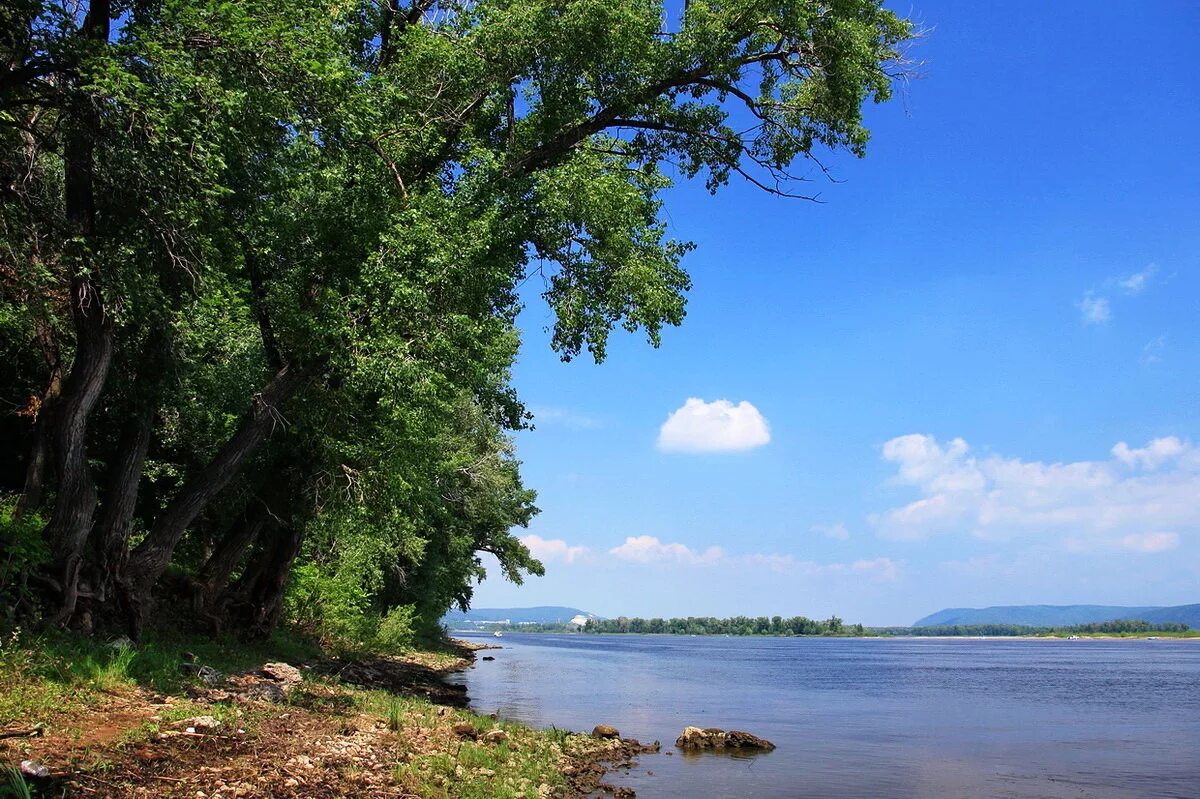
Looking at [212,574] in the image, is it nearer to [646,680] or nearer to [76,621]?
[76,621]

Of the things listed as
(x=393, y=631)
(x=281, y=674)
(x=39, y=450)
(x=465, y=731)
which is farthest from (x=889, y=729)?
(x=39, y=450)

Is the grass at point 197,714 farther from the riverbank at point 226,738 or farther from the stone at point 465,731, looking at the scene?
the stone at point 465,731

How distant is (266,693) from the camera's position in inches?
481

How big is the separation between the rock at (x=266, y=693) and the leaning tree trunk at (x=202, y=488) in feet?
9.96

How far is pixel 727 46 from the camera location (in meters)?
14.5

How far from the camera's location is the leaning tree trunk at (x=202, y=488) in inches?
550

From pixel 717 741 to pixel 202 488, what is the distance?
1359 centimetres

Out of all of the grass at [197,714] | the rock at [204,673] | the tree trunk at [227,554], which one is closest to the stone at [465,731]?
the grass at [197,714]

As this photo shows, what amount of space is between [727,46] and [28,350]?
14.5 m

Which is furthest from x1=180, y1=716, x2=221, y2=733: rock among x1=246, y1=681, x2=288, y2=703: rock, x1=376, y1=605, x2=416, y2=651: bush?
x1=376, y1=605, x2=416, y2=651: bush

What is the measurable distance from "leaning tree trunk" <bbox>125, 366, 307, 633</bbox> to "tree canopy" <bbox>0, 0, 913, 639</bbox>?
46 millimetres

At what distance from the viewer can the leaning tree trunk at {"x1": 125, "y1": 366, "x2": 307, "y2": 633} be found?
13969mm

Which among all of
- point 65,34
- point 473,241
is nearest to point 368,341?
point 473,241

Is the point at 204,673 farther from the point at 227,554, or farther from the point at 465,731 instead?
the point at 227,554
